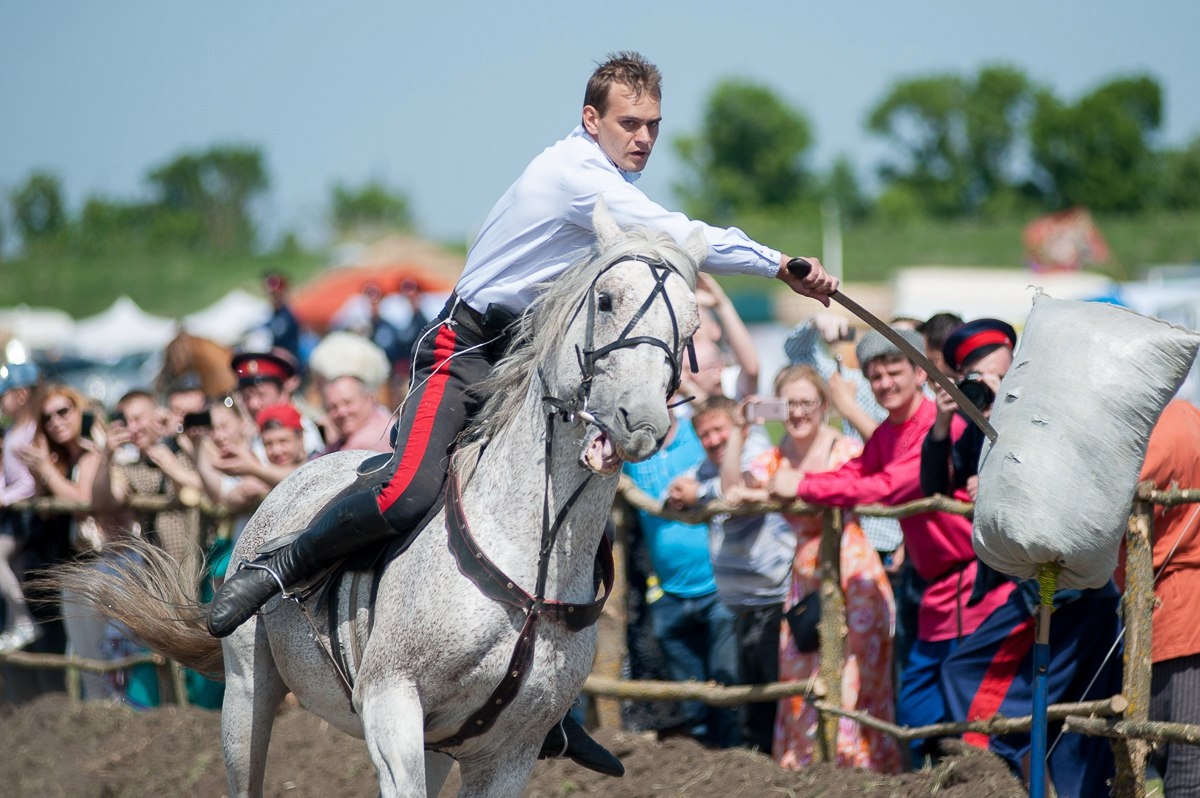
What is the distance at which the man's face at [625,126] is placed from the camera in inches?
167

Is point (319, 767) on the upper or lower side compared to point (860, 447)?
lower

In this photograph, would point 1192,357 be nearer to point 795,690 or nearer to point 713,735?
point 795,690

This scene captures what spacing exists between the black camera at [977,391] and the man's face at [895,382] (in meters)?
0.62

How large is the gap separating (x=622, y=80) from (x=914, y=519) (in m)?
2.49

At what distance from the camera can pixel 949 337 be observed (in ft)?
18.8

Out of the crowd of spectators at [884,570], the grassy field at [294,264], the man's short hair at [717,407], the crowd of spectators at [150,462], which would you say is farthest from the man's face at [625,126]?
the grassy field at [294,264]

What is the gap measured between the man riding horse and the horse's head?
0.20 m

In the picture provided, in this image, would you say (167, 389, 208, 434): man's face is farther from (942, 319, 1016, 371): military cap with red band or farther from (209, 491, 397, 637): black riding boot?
(942, 319, 1016, 371): military cap with red band

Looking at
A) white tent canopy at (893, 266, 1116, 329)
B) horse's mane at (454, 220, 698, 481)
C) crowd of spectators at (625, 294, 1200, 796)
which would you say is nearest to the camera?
horse's mane at (454, 220, 698, 481)

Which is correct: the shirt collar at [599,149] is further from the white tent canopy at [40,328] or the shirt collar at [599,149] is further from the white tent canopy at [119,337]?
the white tent canopy at [40,328]

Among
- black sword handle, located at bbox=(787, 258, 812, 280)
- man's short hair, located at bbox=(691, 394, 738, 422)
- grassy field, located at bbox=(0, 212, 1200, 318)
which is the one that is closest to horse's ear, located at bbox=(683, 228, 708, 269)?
black sword handle, located at bbox=(787, 258, 812, 280)

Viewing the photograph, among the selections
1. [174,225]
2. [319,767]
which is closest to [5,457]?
[319,767]

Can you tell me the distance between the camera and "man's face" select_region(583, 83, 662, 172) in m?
4.25

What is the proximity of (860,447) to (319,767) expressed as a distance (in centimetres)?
326
